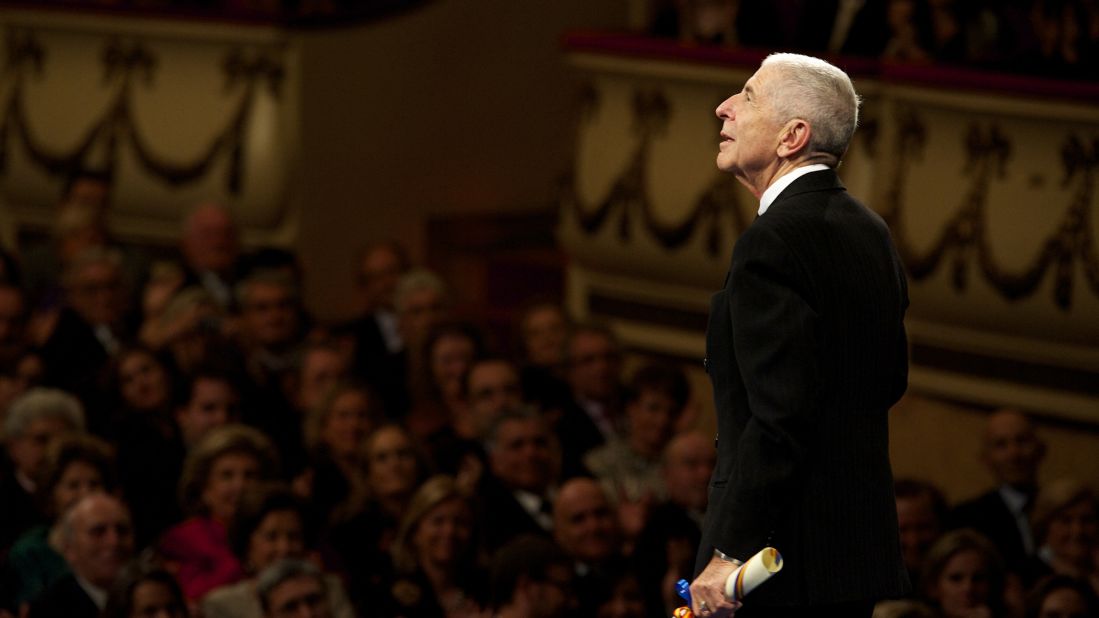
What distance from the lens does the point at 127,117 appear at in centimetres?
1007

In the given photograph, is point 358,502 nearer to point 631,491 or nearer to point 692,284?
point 631,491

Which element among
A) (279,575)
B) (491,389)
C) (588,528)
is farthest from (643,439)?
(279,575)

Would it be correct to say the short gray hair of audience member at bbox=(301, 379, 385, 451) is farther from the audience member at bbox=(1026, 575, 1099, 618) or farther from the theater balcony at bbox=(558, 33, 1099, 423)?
the audience member at bbox=(1026, 575, 1099, 618)

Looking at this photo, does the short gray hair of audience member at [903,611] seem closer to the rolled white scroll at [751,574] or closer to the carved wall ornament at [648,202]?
the rolled white scroll at [751,574]

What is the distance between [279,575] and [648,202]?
378cm

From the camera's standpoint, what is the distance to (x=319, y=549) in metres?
5.90

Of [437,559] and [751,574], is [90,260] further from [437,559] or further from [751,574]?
[751,574]

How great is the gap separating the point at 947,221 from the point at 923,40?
690 mm

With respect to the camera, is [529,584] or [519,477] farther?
[519,477]

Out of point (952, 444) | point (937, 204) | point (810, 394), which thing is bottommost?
point (952, 444)

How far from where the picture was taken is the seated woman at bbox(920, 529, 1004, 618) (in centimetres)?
583

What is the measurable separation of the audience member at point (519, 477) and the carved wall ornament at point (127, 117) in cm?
363

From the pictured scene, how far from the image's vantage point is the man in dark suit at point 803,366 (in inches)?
108

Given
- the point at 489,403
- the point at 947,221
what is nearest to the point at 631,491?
the point at 489,403
